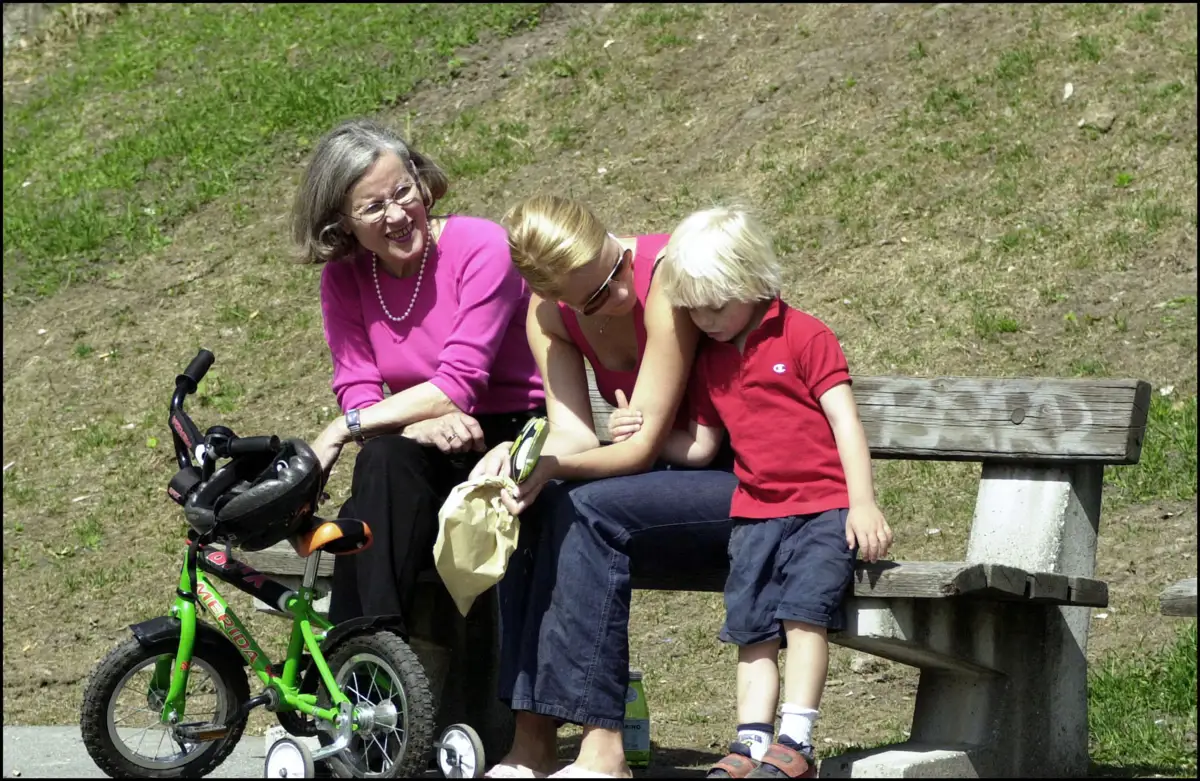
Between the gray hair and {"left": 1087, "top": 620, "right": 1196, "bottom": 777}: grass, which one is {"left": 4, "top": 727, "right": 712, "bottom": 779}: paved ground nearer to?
{"left": 1087, "top": 620, "right": 1196, "bottom": 777}: grass

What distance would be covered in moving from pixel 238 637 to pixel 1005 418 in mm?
1899

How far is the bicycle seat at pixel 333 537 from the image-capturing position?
11.2 ft

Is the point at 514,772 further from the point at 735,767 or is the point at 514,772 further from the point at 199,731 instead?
the point at 199,731

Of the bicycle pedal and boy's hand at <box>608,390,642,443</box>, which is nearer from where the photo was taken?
the bicycle pedal

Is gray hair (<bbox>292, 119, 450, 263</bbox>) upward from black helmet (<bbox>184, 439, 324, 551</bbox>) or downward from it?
upward

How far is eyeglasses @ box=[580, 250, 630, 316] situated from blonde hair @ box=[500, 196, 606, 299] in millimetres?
81

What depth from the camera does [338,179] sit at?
4.02m

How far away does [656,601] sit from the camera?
5938 mm

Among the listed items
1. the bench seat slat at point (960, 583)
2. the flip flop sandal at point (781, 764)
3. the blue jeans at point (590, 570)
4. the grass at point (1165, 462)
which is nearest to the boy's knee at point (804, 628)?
the bench seat slat at point (960, 583)

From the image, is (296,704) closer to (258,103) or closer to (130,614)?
(130,614)

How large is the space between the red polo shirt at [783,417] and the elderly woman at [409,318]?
71 cm

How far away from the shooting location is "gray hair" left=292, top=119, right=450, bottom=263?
4.01m

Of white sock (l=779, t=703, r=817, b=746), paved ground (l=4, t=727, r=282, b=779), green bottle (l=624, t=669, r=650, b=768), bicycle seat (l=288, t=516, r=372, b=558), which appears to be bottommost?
paved ground (l=4, t=727, r=282, b=779)

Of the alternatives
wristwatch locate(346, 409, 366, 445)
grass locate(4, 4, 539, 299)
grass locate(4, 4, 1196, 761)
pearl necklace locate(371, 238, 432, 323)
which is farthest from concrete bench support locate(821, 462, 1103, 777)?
grass locate(4, 4, 539, 299)
